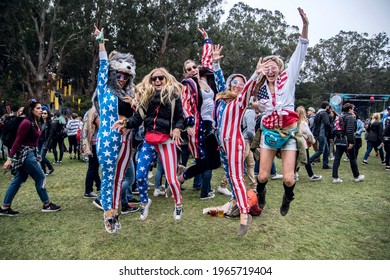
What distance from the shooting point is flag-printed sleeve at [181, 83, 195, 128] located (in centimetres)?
454

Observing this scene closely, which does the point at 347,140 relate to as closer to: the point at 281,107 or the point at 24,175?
the point at 281,107

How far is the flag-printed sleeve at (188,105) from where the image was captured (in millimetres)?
4543

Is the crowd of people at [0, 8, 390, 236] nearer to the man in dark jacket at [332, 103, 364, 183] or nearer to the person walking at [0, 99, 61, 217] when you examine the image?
the person walking at [0, 99, 61, 217]

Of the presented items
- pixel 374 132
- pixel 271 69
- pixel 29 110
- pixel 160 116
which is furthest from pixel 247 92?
pixel 374 132

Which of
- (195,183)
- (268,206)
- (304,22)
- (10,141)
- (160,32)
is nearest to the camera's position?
(304,22)

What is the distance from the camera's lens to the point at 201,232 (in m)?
4.67

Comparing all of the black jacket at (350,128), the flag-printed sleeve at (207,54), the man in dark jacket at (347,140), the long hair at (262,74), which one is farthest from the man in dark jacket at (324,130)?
the long hair at (262,74)

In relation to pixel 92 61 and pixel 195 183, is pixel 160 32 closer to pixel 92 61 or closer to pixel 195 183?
pixel 92 61

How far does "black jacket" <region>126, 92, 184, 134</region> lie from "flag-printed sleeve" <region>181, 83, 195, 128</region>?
10.8 inches

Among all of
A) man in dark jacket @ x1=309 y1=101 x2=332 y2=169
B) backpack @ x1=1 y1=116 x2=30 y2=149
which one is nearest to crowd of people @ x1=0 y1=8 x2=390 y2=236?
backpack @ x1=1 y1=116 x2=30 y2=149

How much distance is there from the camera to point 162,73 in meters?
4.34

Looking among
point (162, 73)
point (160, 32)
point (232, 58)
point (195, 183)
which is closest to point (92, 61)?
point (160, 32)

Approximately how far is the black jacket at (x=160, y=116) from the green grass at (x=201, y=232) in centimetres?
158

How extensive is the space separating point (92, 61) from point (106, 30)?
4.89m
